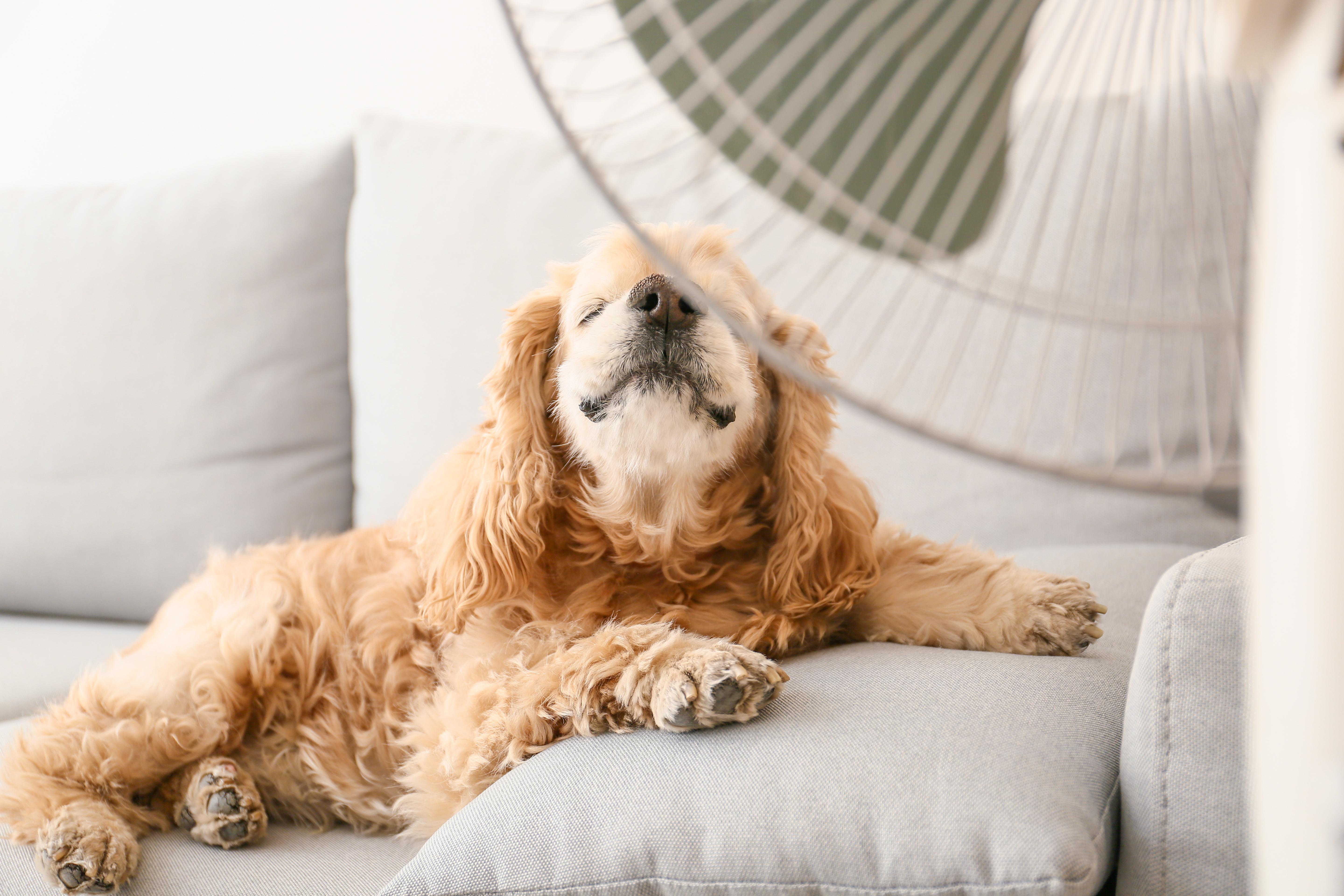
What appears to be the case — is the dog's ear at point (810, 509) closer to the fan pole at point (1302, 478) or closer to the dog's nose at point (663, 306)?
the dog's nose at point (663, 306)

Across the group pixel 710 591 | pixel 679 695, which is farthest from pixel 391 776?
pixel 679 695

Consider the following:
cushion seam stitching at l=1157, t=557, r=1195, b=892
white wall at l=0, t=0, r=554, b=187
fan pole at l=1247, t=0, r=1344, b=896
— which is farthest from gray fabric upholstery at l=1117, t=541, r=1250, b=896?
white wall at l=0, t=0, r=554, b=187

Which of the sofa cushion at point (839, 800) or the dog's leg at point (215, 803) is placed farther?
the dog's leg at point (215, 803)

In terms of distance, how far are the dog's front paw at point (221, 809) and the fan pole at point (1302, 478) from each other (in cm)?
122

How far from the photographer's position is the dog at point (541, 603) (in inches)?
48.6

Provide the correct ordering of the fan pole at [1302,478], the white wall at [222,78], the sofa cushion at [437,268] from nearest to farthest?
the fan pole at [1302,478]
the sofa cushion at [437,268]
the white wall at [222,78]

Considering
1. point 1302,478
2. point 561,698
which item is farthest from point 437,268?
point 1302,478

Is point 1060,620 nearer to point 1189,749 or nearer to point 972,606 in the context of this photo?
point 972,606

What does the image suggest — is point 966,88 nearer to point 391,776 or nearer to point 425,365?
point 391,776

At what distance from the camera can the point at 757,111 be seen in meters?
0.56

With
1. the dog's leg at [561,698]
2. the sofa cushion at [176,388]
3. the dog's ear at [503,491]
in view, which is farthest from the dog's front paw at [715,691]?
the sofa cushion at [176,388]

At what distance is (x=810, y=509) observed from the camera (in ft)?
4.46

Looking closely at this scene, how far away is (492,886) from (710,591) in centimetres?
57

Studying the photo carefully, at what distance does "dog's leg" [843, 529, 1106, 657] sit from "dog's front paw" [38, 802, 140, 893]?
3.07ft
